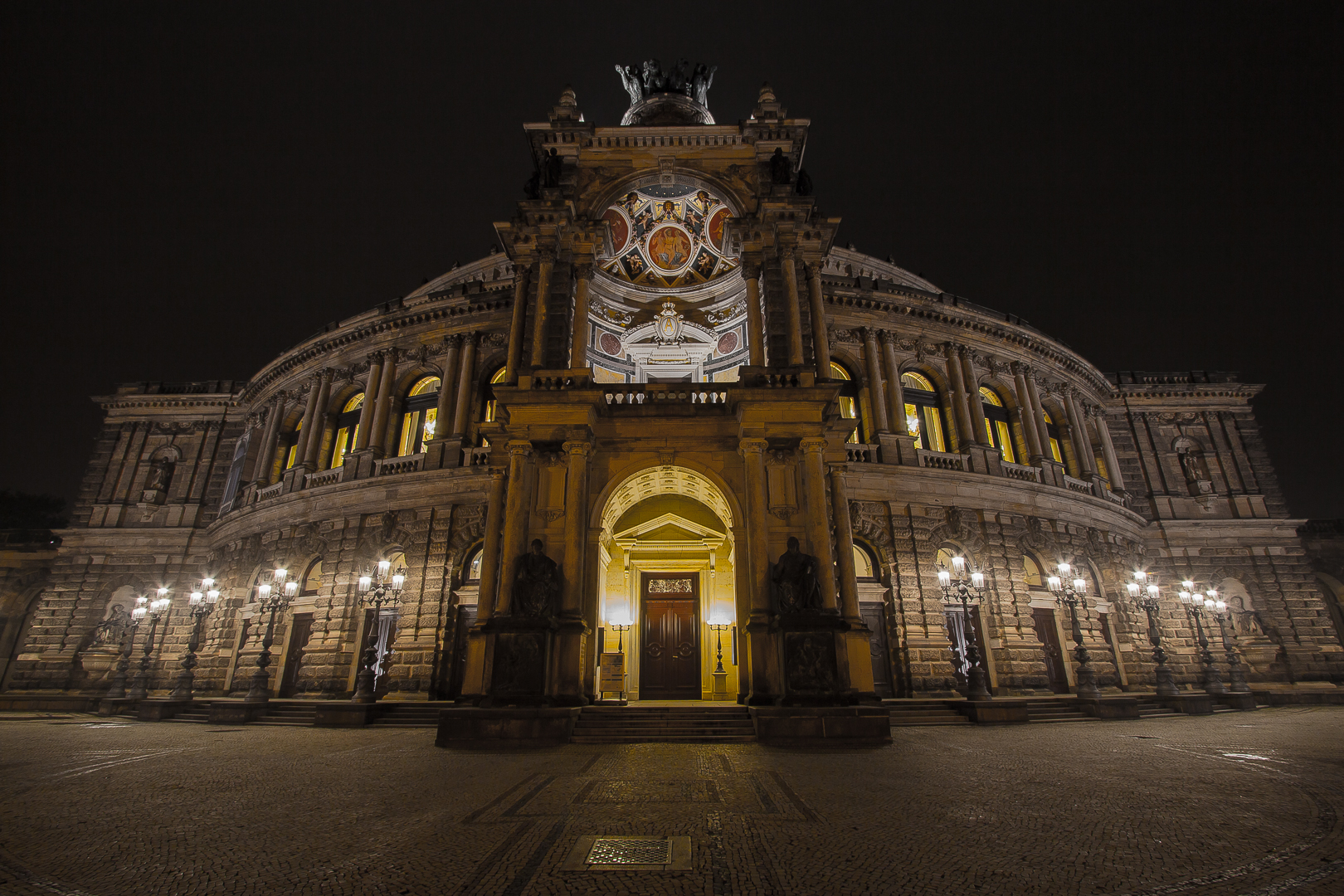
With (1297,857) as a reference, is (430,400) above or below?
above

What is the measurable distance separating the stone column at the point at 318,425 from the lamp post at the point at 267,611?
474 cm

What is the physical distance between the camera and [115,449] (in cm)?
2964

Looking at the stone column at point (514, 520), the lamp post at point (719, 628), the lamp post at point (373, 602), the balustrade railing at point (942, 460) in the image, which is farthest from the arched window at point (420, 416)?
the balustrade railing at point (942, 460)

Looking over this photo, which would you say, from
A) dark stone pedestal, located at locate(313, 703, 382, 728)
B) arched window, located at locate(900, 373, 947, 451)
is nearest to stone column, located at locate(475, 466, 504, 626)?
dark stone pedestal, located at locate(313, 703, 382, 728)

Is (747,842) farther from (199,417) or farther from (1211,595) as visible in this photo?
(199,417)

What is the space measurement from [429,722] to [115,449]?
26570 mm

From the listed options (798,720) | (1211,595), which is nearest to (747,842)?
(798,720)

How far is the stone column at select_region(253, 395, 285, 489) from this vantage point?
25.7 meters

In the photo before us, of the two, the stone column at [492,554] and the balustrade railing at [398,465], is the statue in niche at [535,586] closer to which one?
the stone column at [492,554]

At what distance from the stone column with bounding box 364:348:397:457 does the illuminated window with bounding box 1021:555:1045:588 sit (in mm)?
24183

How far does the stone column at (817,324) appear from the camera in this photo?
15.8m

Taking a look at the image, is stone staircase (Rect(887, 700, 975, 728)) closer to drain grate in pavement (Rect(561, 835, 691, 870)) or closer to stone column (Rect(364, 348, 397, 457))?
drain grate in pavement (Rect(561, 835, 691, 870))

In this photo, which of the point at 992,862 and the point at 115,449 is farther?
the point at 115,449

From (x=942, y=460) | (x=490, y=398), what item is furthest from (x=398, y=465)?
(x=942, y=460)
